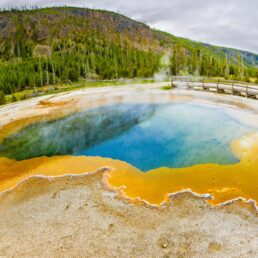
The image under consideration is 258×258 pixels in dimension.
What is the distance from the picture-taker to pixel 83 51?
108 m

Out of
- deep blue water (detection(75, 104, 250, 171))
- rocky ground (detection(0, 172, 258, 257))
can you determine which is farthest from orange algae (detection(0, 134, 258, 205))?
rocky ground (detection(0, 172, 258, 257))

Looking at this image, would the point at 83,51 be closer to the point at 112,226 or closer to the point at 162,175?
the point at 162,175

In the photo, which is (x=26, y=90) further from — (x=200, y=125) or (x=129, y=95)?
(x=200, y=125)

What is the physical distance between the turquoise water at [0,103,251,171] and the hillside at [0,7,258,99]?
37.5m

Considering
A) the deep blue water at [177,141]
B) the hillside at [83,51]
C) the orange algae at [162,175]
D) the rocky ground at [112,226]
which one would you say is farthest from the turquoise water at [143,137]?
the hillside at [83,51]

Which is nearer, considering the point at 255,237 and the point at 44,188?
the point at 255,237

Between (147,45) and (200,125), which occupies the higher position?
(147,45)

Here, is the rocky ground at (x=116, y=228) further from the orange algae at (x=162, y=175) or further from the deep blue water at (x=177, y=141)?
the deep blue water at (x=177, y=141)

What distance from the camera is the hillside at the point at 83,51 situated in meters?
75.5

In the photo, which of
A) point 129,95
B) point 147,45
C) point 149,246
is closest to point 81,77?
point 129,95

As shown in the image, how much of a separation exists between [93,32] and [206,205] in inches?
5562

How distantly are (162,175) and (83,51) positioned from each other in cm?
9780

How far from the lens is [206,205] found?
13352 mm

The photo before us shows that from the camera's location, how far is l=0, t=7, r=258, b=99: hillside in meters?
75.5
